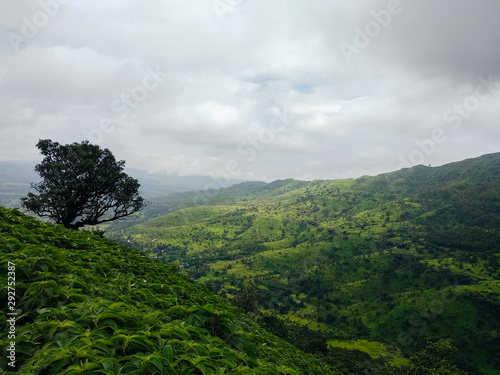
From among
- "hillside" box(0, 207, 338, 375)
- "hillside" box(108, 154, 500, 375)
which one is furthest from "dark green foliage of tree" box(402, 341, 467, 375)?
"hillside" box(0, 207, 338, 375)

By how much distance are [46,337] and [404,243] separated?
226 metres

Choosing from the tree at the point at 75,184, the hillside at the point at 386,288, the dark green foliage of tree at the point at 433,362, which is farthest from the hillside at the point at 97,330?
the hillside at the point at 386,288

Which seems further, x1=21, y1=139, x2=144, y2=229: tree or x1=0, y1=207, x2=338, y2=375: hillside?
x1=21, y1=139, x2=144, y2=229: tree

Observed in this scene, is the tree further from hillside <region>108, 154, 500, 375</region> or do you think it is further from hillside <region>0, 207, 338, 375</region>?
hillside <region>108, 154, 500, 375</region>

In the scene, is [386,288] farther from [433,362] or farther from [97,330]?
[97,330]

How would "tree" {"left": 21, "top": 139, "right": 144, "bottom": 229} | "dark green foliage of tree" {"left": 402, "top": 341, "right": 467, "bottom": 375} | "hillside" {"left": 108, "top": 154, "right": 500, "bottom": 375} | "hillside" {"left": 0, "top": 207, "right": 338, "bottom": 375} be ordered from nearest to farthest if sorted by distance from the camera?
"hillside" {"left": 0, "top": 207, "right": 338, "bottom": 375} → "tree" {"left": 21, "top": 139, "right": 144, "bottom": 229} → "dark green foliage of tree" {"left": 402, "top": 341, "right": 467, "bottom": 375} → "hillside" {"left": 108, "top": 154, "right": 500, "bottom": 375}

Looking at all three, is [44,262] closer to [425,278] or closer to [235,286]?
[235,286]

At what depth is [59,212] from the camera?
87.7 ft

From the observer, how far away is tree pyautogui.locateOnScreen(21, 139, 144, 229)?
87.2 ft

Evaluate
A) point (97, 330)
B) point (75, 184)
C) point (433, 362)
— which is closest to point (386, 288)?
point (433, 362)

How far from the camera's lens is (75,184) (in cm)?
2661

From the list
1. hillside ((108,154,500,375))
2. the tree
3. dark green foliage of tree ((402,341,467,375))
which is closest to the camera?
the tree

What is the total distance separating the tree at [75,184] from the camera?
26.6 m

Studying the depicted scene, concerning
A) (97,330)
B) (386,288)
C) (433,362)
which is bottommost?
(386,288)
